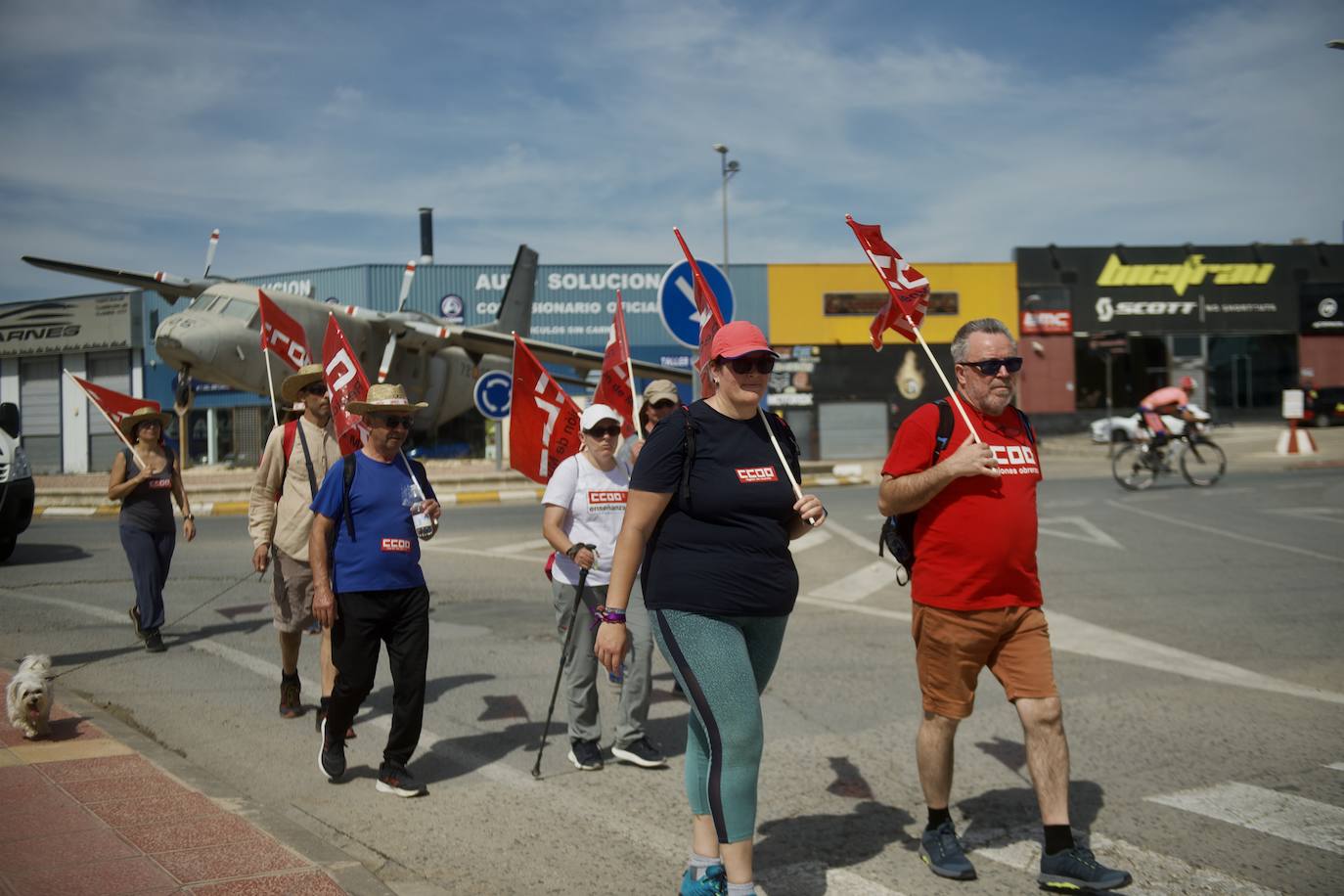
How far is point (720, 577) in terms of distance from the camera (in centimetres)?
371

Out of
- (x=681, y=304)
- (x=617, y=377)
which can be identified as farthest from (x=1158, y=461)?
(x=617, y=377)

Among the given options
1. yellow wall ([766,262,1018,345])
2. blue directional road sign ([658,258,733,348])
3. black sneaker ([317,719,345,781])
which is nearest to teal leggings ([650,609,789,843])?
black sneaker ([317,719,345,781])

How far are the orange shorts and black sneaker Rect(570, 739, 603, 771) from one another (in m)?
1.98

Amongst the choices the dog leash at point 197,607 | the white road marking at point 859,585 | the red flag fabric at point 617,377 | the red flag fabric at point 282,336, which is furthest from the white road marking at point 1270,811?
the red flag fabric at point 282,336

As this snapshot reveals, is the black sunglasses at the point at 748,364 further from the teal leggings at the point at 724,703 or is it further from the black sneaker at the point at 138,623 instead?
the black sneaker at the point at 138,623

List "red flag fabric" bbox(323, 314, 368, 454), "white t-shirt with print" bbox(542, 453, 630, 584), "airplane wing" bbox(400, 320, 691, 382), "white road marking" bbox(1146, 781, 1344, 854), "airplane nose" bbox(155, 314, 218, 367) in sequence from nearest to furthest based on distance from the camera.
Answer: "white road marking" bbox(1146, 781, 1344, 854) < "white t-shirt with print" bbox(542, 453, 630, 584) < "red flag fabric" bbox(323, 314, 368, 454) < "airplane nose" bbox(155, 314, 218, 367) < "airplane wing" bbox(400, 320, 691, 382)

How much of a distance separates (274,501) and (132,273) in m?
17.8

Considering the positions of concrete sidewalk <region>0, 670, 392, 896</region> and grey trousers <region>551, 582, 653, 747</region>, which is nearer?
concrete sidewalk <region>0, 670, 392, 896</region>

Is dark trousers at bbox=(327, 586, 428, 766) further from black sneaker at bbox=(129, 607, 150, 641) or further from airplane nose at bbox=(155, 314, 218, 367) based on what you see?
airplane nose at bbox=(155, 314, 218, 367)

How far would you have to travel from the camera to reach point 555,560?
5965 mm

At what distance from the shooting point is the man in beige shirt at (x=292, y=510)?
6.69 meters

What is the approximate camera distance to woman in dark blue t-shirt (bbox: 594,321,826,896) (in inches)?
145

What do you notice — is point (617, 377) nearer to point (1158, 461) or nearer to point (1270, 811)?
point (1270, 811)

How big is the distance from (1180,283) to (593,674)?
4613 centimetres
